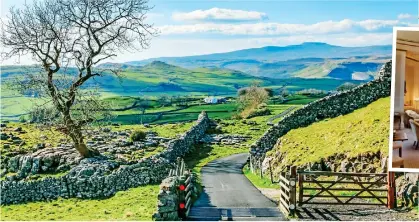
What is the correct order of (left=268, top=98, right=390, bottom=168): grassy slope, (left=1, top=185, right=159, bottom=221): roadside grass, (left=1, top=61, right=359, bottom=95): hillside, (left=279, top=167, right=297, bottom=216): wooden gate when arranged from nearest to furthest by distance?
1. (left=279, top=167, right=297, bottom=216): wooden gate
2. (left=1, top=185, right=159, bottom=221): roadside grass
3. (left=268, top=98, right=390, bottom=168): grassy slope
4. (left=1, top=61, right=359, bottom=95): hillside

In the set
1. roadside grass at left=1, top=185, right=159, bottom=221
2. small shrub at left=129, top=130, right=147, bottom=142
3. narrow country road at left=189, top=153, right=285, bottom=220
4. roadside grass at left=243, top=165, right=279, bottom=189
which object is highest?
small shrub at left=129, top=130, right=147, bottom=142

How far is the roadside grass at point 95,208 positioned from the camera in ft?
59.6

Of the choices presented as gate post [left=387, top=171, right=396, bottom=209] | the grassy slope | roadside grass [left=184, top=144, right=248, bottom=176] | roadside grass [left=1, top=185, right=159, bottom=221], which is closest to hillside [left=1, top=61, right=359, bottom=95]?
roadside grass [left=184, top=144, right=248, bottom=176]

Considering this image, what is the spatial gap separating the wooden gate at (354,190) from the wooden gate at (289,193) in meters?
0.42

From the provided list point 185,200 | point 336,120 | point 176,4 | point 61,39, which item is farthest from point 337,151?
point 61,39

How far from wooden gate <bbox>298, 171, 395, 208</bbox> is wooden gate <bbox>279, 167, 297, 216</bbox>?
0.42m

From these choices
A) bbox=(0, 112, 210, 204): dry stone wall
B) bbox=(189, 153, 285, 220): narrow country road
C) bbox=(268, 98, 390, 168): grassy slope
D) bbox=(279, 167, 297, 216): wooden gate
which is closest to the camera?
bbox=(279, 167, 297, 216): wooden gate

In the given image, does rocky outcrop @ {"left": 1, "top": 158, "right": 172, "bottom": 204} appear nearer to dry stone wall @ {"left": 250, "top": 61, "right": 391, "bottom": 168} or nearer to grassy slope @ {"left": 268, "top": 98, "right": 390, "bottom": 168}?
dry stone wall @ {"left": 250, "top": 61, "right": 391, "bottom": 168}

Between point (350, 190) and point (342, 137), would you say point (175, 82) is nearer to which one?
point (342, 137)

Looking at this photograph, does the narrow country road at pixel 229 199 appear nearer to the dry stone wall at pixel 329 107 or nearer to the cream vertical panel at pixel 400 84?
the dry stone wall at pixel 329 107

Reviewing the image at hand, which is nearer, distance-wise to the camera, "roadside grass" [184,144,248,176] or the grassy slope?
the grassy slope

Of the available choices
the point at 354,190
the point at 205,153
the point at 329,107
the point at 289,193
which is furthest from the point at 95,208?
the point at 329,107

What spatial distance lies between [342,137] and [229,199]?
6.15m

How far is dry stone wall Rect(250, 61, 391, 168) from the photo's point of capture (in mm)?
25828
